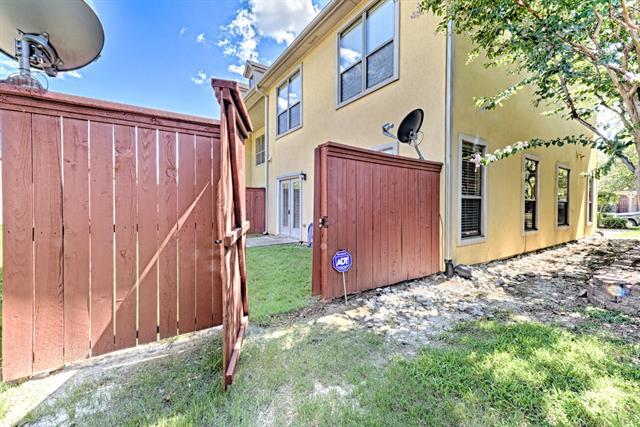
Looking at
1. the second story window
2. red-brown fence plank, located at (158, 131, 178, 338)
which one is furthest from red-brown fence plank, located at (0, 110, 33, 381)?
the second story window

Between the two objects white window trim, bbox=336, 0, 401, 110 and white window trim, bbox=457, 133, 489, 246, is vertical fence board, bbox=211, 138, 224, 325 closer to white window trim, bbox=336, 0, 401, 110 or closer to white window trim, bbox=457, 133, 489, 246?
white window trim, bbox=457, 133, 489, 246

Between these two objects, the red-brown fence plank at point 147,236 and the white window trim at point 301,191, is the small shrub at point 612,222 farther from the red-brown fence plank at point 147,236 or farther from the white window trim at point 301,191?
the red-brown fence plank at point 147,236

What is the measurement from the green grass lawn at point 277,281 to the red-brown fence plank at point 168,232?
0.87 meters

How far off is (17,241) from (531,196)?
27.8 feet

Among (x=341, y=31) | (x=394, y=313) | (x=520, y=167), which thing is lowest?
(x=394, y=313)

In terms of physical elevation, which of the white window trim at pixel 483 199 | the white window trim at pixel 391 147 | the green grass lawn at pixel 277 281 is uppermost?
the white window trim at pixel 391 147

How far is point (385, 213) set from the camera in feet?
13.3

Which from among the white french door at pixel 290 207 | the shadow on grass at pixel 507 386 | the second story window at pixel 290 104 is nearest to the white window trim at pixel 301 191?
the white french door at pixel 290 207

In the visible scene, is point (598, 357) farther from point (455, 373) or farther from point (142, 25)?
point (142, 25)

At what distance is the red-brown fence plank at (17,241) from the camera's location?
175 cm

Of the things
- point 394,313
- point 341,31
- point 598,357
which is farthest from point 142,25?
point 598,357

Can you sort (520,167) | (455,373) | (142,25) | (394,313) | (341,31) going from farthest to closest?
(142,25) < (341,31) < (520,167) < (394,313) < (455,373)

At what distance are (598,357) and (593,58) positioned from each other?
3572 mm

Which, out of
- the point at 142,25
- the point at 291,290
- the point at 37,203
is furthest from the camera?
the point at 142,25
